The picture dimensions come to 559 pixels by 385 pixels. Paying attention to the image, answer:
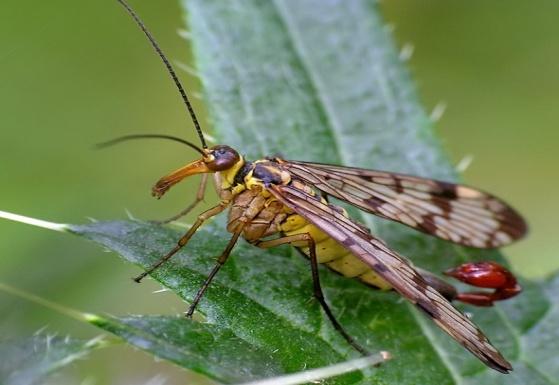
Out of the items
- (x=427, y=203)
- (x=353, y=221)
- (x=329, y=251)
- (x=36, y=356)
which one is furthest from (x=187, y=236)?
(x=427, y=203)

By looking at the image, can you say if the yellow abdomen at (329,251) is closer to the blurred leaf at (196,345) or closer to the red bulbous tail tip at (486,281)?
the red bulbous tail tip at (486,281)

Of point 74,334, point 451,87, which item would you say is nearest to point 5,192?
point 74,334

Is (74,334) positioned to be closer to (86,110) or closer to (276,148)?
(276,148)

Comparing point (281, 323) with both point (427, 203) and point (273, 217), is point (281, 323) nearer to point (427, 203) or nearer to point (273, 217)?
point (273, 217)

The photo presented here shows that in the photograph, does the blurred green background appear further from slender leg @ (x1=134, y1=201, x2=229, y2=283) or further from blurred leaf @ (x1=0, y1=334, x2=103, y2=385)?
blurred leaf @ (x1=0, y1=334, x2=103, y2=385)

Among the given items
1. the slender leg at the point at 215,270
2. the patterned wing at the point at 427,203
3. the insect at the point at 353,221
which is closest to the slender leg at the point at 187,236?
the insect at the point at 353,221

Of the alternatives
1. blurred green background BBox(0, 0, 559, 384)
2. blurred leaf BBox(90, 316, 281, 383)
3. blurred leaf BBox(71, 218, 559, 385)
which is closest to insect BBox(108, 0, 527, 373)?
blurred leaf BBox(71, 218, 559, 385)
